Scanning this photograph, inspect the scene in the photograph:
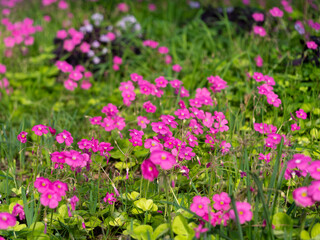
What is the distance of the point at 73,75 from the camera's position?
138 inches

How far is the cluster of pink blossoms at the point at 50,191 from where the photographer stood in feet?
5.35

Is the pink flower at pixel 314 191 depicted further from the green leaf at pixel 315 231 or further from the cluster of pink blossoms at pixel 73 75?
the cluster of pink blossoms at pixel 73 75

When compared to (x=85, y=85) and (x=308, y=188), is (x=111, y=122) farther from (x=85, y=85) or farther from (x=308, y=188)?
(x=85, y=85)

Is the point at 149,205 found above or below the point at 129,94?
below

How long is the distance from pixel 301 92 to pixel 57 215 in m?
2.33

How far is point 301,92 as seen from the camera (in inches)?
128

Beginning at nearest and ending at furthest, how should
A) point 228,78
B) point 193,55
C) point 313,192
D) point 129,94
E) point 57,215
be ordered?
point 313,192
point 57,215
point 129,94
point 228,78
point 193,55

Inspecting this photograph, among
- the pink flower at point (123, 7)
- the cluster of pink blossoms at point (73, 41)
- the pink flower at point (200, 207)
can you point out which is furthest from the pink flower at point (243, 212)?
the pink flower at point (123, 7)

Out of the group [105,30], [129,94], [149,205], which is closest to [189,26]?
[105,30]

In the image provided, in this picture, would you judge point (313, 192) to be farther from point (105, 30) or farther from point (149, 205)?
point (105, 30)

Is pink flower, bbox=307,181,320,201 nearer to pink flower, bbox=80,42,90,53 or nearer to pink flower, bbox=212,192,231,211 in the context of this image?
pink flower, bbox=212,192,231,211

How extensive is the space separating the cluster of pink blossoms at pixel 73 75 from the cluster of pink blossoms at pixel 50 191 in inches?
76.8

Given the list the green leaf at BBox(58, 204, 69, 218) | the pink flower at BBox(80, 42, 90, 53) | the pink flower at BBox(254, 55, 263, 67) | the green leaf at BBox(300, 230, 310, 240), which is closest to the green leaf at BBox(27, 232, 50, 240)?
the green leaf at BBox(58, 204, 69, 218)

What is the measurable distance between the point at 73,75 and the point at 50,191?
2025 millimetres
